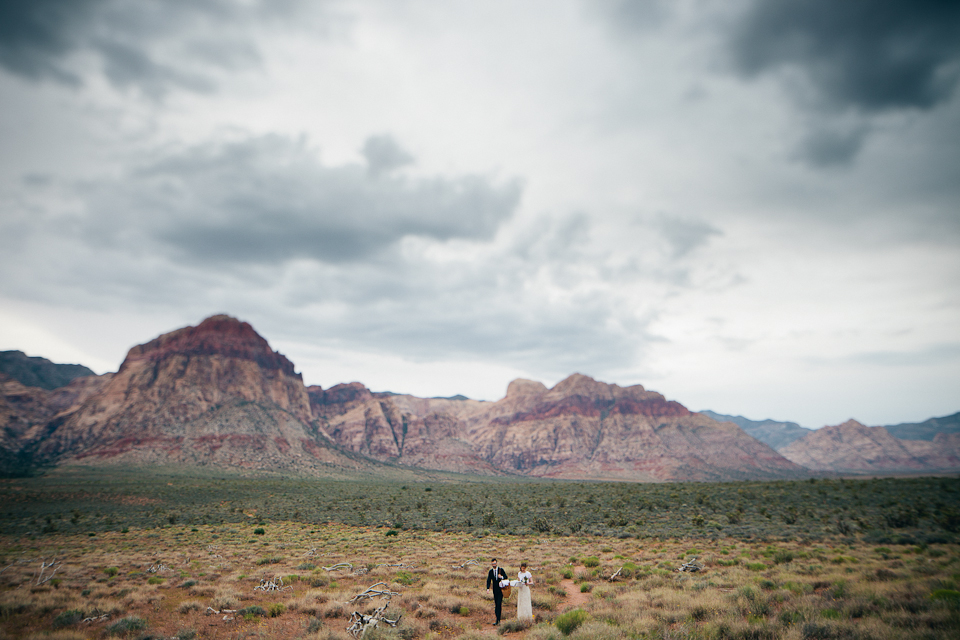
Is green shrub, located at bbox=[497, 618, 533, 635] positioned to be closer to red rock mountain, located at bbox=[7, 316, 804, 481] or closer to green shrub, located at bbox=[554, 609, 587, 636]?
green shrub, located at bbox=[554, 609, 587, 636]

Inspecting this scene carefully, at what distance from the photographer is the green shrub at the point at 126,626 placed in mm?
10864

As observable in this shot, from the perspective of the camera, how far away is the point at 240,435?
4500 inches

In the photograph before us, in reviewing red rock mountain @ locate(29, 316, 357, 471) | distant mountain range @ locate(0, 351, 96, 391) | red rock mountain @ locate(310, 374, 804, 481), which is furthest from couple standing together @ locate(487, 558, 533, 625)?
distant mountain range @ locate(0, 351, 96, 391)

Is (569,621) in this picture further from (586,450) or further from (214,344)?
(586,450)

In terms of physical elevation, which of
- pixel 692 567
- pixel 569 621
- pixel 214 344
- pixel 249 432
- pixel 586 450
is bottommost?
pixel 586 450

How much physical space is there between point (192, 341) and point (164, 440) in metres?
45.5

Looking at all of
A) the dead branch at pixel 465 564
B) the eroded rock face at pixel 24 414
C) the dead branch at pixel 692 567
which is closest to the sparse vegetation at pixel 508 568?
the dead branch at pixel 465 564

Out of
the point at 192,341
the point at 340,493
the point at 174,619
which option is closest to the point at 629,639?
the point at 174,619

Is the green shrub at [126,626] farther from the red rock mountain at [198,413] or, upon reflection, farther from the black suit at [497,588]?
the red rock mountain at [198,413]

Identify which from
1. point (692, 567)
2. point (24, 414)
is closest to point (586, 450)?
point (692, 567)

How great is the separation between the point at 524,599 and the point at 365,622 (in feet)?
14.4

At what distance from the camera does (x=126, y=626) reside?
11062mm

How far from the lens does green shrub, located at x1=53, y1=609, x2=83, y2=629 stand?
443 inches

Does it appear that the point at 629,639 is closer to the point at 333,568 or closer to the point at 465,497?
the point at 333,568
